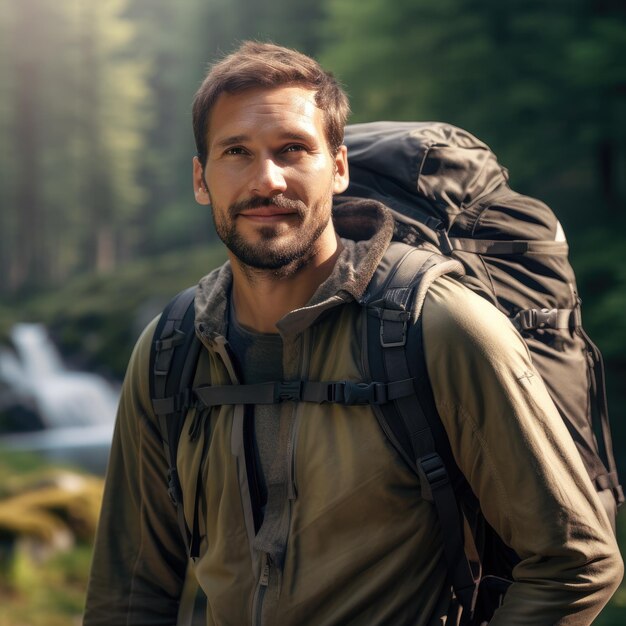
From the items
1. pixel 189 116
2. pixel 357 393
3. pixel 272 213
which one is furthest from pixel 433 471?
pixel 189 116

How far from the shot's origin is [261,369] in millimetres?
2512

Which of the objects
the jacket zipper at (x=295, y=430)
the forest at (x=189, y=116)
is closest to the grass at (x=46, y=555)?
the forest at (x=189, y=116)

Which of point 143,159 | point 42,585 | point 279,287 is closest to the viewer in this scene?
point 279,287

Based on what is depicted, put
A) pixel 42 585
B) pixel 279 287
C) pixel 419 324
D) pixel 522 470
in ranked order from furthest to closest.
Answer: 1. pixel 42 585
2. pixel 279 287
3. pixel 419 324
4. pixel 522 470

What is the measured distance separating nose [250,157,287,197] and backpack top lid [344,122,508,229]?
452 mm

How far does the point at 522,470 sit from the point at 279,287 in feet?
2.77

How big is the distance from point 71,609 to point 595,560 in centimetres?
721

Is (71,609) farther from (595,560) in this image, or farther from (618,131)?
(618,131)

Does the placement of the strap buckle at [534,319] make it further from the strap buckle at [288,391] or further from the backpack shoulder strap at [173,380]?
the backpack shoulder strap at [173,380]

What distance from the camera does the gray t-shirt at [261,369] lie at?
2.38m

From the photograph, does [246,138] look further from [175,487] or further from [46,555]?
[46,555]

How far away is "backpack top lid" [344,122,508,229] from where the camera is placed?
8.93ft

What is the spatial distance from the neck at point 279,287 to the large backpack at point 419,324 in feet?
0.65

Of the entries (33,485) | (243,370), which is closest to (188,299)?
(243,370)
